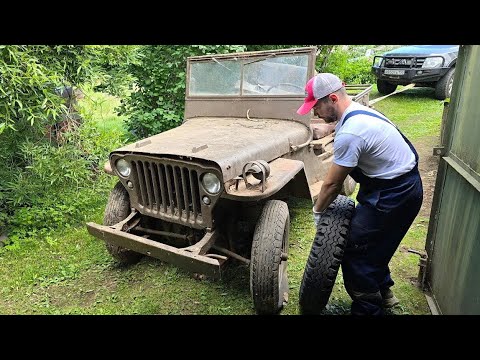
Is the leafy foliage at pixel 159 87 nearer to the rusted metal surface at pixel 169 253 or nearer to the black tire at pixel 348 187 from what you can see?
the black tire at pixel 348 187

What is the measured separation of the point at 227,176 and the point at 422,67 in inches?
296

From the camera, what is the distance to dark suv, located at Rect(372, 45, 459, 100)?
329 inches

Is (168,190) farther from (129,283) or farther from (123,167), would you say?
(129,283)

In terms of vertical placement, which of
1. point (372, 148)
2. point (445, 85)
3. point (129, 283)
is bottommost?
point (129, 283)

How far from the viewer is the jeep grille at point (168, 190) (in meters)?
2.95

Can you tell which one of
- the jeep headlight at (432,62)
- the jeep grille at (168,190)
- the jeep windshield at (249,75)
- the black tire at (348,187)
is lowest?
the black tire at (348,187)

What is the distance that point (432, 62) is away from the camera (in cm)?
841

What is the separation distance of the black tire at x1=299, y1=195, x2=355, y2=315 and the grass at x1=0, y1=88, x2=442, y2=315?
18.7 inches

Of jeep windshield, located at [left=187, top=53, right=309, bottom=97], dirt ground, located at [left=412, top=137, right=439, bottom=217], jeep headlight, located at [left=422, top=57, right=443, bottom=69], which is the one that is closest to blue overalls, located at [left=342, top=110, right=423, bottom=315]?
jeep windshield, located at [left=187, top=53, right=309, bottom=97]

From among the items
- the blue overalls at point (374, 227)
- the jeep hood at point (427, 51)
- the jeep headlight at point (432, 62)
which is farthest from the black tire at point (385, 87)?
the blue overalls at point (374, 227)

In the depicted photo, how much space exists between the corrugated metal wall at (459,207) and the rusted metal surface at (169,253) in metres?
1.57

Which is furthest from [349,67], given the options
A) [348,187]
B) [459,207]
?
[459,207]

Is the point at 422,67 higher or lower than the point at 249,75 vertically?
higher

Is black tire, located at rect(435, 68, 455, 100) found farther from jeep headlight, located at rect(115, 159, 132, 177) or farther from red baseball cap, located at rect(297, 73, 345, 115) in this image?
jeep headlight, located at rect(115, 159, 132, 177)
